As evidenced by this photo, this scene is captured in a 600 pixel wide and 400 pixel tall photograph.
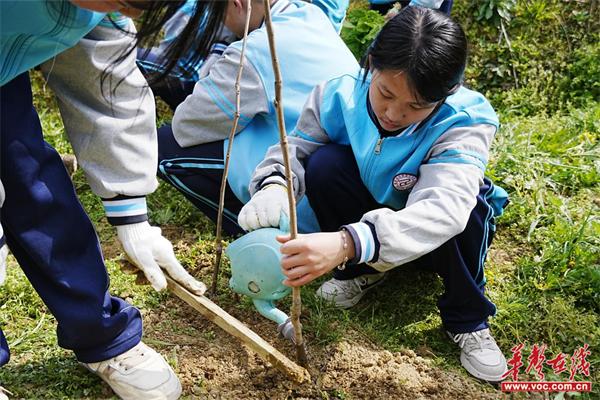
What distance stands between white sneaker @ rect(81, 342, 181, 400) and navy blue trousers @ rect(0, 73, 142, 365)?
4cm

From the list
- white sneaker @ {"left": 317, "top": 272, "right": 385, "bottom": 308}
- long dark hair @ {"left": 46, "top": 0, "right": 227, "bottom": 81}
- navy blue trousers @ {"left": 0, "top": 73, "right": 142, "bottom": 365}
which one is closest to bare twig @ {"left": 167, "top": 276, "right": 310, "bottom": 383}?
navy blue trousers @ {"left": 0, "top": 73, "right": 142, "bottom": 365}

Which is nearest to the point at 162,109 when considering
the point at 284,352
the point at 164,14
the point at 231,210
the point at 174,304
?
the point at 231,210

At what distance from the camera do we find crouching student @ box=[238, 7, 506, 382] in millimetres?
1789

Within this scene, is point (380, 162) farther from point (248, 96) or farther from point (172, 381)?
point (172, 381)

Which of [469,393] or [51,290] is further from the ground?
[51,290]

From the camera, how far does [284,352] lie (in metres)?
2.03

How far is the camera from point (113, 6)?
3.80 feet

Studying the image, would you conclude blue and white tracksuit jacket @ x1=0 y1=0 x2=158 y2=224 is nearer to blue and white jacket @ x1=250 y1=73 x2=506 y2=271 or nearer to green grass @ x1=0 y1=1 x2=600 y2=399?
blue and white jacket @ x1=250 y1=73 x2=506 y2=271

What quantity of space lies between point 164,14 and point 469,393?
1393mm

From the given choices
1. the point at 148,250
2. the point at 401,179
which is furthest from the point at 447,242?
the point at 148,250

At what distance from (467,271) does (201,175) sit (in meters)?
1.12

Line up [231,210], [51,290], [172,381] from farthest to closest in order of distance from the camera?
[231,210] → [172,381] → [51,290]

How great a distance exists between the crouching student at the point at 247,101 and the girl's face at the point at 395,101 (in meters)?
0.56

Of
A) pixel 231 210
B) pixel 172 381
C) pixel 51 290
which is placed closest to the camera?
pixel 51 290
